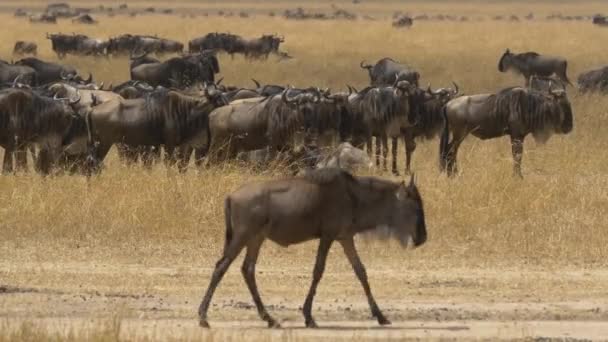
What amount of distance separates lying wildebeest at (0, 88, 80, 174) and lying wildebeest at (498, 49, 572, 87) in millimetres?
16577

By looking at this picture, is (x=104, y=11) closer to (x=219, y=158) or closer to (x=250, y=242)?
(x=219, y=158)

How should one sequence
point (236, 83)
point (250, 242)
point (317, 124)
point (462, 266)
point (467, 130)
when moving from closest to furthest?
point (250, 242)
point (462, 266)
point (317, 124)
point (467, 130)
point (236, 83)

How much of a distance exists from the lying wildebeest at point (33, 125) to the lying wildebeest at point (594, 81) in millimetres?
13213

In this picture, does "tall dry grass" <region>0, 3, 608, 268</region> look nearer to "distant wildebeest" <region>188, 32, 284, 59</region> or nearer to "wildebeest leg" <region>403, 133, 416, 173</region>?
"wildebeest leg" <region>403, 133, 416, 173</region>

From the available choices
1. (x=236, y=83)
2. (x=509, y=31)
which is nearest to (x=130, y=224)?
(x=236, y=83)

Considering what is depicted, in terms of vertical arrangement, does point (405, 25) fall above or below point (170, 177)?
below

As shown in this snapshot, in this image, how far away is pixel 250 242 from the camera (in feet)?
25.4

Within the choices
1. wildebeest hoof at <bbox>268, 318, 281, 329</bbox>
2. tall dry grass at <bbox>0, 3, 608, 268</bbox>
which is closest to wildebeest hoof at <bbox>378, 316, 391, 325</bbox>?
wildebeest hoof at <bbox>268, 318, 281, 329</bbox>

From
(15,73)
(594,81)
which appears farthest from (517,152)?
(594,81)

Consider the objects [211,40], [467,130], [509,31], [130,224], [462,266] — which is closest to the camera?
[462,266]

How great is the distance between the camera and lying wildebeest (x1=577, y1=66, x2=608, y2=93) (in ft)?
85.6

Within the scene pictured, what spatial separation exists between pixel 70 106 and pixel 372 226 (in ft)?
26.7

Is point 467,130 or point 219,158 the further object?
point 467,130

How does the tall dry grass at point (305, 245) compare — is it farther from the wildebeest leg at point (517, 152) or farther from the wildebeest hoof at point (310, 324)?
the wildebeest hoof at point (310, 324)
